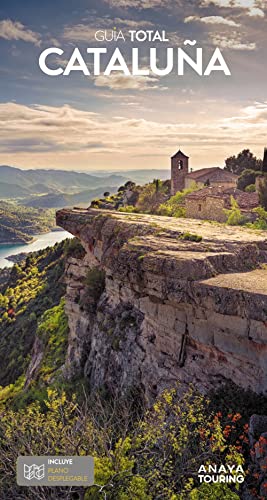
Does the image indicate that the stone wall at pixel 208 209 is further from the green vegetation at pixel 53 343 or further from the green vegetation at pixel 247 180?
the green vegetation at pixel 247 180

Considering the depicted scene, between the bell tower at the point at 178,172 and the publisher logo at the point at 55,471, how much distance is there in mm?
52777

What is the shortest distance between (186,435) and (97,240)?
42.6 ft

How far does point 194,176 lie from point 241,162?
2435 centimetres

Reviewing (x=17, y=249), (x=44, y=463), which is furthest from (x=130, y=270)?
(x=17, y=249)

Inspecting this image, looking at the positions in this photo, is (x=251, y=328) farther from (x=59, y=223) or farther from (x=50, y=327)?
(x=50, y=327)

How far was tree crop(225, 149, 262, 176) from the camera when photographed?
246ft

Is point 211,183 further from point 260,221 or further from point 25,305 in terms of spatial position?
point 25,305

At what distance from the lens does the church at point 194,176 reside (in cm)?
5307

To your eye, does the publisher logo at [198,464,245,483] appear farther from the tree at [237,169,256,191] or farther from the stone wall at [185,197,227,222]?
the tree at [237,169,256,191]

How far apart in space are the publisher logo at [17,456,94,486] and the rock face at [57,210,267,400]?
15.2 ft

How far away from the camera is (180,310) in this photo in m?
13.3

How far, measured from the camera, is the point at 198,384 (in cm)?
1280

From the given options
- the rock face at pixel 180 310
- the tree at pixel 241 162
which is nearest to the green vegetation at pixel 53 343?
the rock face at pixel 180 310

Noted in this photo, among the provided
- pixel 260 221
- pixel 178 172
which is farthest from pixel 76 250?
pixel 178 172
